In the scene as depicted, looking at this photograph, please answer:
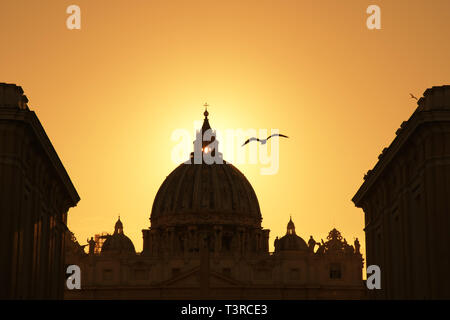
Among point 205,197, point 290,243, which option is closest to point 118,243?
point 290,243

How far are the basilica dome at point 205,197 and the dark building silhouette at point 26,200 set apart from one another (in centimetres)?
10627

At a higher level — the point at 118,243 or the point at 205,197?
the point at 205,197

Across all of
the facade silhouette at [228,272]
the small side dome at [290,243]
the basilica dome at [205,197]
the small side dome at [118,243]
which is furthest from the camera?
the basilica dome at [205,197]

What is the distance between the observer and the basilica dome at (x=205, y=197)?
189375 mm

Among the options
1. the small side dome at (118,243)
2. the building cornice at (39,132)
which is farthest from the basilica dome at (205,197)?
the building cornice at (39,132)

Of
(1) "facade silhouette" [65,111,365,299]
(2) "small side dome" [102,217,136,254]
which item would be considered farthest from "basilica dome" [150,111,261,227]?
(1) "facade silhouette" [65,111,365,299]

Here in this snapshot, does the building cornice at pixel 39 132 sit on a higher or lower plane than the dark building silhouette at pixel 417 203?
higher

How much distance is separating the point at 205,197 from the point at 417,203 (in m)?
123

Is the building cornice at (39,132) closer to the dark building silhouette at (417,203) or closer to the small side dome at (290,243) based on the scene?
the dark building silhouette at (417,203)

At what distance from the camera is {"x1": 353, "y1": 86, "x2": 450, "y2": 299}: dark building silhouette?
208ft

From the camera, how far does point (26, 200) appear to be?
68.4m

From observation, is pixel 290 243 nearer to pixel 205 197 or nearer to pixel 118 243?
pixel 118 243
